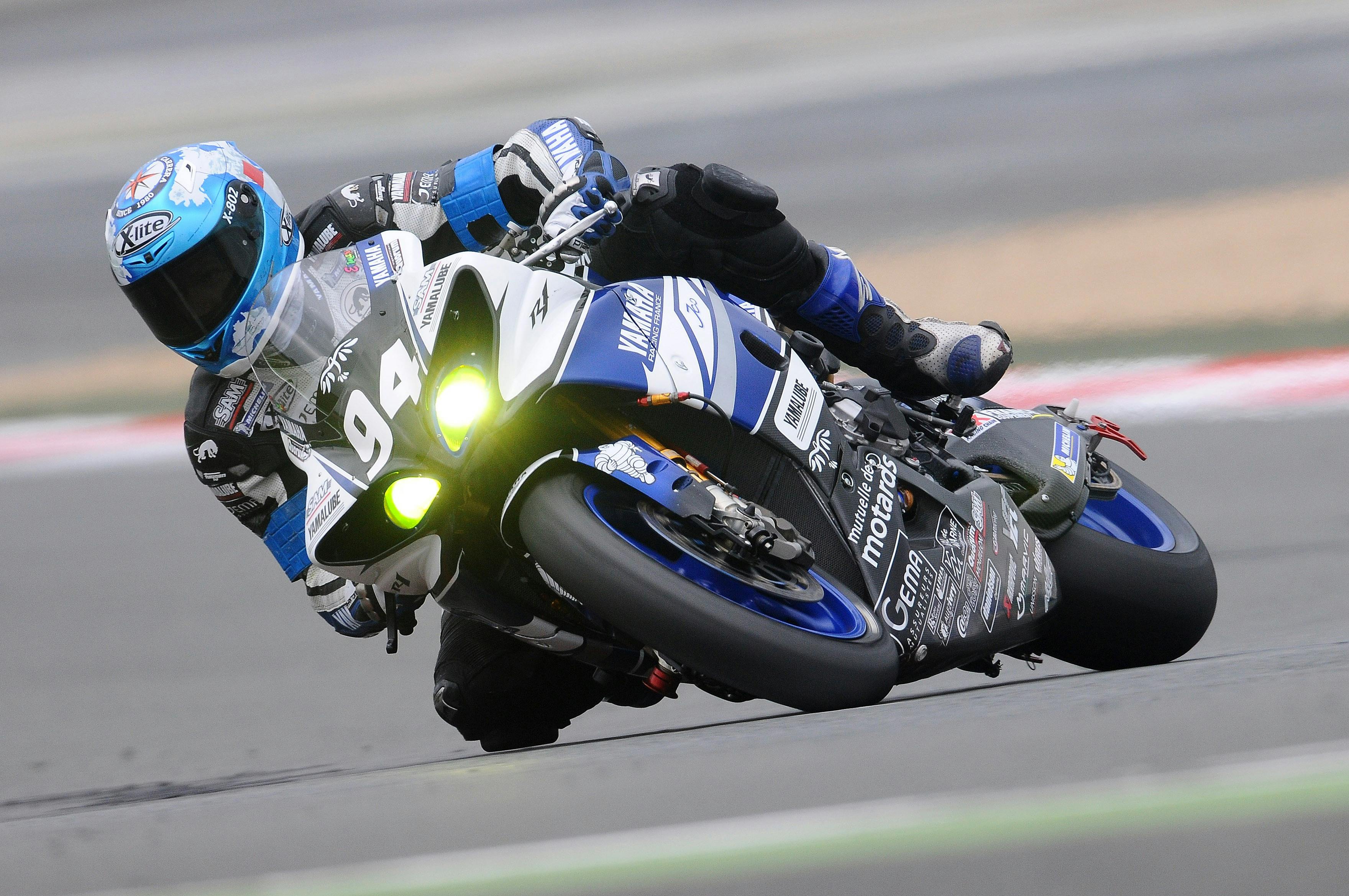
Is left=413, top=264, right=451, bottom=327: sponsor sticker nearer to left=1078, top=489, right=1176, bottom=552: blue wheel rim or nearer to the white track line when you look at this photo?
the white track line

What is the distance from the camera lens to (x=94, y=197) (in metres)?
6.28

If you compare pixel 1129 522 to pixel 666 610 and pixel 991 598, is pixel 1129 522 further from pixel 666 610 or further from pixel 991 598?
pixel 666 610

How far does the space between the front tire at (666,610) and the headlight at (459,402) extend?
134 mm

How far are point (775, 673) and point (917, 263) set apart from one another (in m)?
3.24

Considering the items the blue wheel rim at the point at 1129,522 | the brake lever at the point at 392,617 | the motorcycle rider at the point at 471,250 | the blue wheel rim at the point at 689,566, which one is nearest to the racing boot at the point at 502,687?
the motorcycle rider at the point at 471,250

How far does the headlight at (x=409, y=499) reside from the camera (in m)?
2.10

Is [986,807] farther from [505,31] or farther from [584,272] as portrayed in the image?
[505,31]

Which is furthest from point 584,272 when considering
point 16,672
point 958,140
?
point 958,140

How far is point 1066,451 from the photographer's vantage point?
3.01 metres

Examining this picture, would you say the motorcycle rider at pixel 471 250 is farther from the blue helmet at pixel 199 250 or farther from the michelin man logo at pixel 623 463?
the michelin man logo at pixel 623 463

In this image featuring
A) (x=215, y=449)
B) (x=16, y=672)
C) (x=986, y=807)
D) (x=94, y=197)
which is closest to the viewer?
(x=986, y=807)

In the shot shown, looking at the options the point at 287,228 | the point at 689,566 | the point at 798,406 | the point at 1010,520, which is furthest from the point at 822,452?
the point at 287,228

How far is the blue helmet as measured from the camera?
2.28 meters

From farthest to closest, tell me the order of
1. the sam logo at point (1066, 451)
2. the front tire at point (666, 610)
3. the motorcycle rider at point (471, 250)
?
the sam logo at point (1066, 451) < the motorcycle rider at point (471, 250) < the front tire at point (666, 610)
